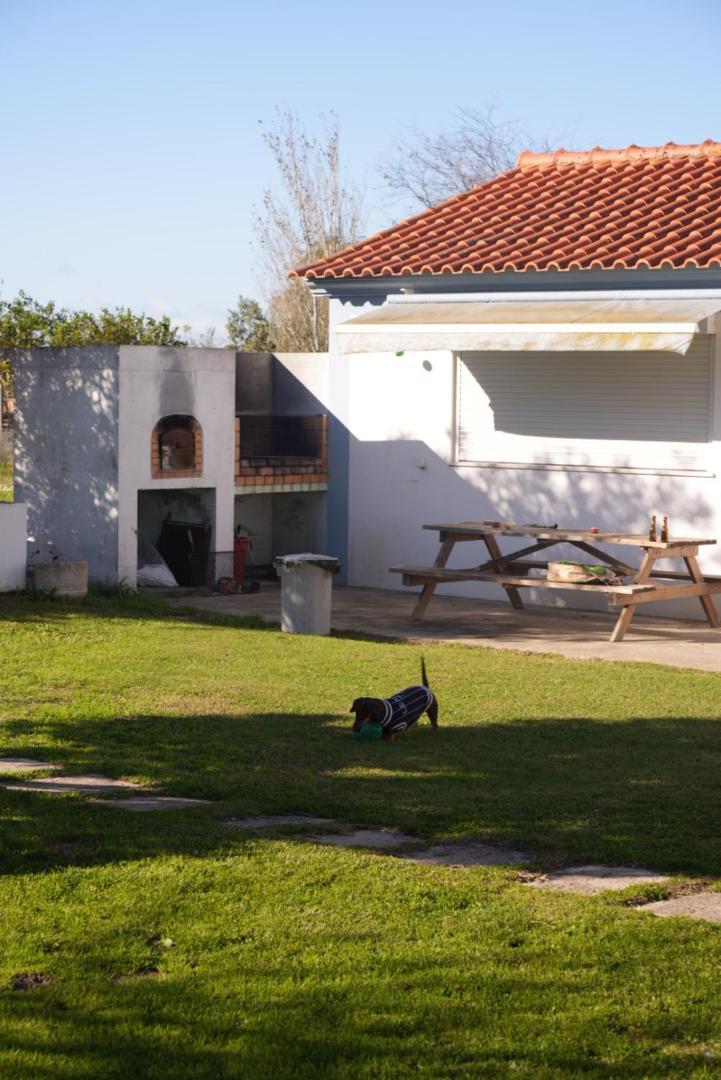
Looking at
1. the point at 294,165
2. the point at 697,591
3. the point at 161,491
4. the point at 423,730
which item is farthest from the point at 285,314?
the point at 423,730

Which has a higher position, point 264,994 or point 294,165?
point 294,165

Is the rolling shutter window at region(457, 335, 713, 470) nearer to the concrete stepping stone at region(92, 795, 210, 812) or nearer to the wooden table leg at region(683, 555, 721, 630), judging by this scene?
the wooden table leg at region(683, 555, 721, 630)

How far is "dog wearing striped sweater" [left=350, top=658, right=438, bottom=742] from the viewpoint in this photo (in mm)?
8953

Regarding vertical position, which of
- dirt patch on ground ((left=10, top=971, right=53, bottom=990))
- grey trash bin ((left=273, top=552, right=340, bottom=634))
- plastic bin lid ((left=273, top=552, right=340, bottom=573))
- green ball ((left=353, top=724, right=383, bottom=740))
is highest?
plastic bin lid ((left=273, top=552, right=340, bottom=573))

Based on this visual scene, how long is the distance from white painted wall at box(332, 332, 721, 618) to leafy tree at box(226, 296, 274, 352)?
34.9 metres

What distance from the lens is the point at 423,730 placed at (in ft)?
31.4

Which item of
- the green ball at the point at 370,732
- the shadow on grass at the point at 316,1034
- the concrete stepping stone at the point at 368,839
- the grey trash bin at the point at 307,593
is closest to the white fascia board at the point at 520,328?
the grey trash bin at the point at 307,593

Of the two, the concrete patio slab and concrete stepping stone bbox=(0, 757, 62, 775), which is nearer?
concrete stepping stone bbox=(0, 757, 62, 775)

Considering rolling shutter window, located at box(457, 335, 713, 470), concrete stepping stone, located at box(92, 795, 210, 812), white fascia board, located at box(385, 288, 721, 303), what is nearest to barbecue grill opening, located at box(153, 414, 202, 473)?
white fascia board, located at box(385, 288, 721, 303)

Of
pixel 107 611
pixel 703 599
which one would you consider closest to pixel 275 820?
pixel 107 611

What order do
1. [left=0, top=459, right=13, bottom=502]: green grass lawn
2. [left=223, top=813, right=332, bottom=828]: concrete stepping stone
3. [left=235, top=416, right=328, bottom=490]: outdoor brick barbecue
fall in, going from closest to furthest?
[left=223, top=813, right=332, bottom=828]: concrete stepping stone
[left=235, top=416, right=328, bottom=490]: outdoor brick barbecue
[left=0, top=459, right=13, bottom=502]: green grass lawn

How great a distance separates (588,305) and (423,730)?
306 inches

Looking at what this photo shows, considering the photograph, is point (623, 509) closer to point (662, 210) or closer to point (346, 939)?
point (662, 210)

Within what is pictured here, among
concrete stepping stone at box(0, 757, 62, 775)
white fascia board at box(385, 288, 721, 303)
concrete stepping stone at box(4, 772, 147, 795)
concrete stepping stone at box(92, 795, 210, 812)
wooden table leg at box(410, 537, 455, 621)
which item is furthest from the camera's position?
white fascia board at box(385, 288, 721, 303)
